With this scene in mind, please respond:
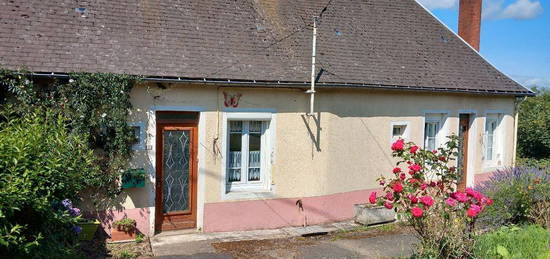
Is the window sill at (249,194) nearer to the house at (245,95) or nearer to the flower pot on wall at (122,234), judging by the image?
the house at (245,95)

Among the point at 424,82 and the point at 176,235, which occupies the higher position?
the point at 424,82

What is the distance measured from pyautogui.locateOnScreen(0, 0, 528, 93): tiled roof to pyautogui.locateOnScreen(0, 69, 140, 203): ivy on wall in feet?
1.12

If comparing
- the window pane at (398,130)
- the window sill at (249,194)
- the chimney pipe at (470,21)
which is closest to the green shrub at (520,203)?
the window pane at (398,130)

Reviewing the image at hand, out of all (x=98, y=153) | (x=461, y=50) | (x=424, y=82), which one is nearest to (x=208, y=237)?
(x=98, y=153)

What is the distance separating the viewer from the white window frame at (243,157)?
9891 millimetres

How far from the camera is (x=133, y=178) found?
29.0ft

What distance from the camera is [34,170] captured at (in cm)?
588

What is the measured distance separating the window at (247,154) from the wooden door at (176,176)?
2.59 feet

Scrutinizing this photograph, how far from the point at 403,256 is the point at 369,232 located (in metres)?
2.29

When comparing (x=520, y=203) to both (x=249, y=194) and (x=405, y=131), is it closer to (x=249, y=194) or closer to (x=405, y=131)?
(x=405, y=131)

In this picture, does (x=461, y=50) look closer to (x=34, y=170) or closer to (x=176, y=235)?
(x=176, y=235)

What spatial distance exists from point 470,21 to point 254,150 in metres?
9.92

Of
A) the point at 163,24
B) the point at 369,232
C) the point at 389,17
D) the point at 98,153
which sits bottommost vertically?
the point at 369,232

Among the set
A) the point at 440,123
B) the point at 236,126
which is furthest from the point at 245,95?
the point at 440,123
